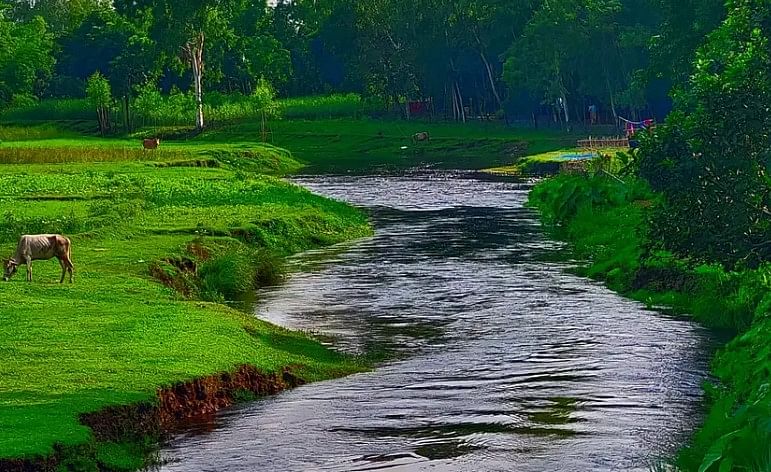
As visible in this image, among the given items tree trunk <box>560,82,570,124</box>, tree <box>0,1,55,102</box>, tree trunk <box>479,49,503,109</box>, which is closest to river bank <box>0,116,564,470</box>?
tree trunk <box>560,82,570,124</box>

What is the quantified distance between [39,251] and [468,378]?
39.0 feet

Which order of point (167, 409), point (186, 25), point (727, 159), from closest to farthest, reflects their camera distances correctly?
point (167, 409), point (727, 159), point (186, 25)

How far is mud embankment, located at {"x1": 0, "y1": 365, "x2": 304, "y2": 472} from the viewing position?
17.9 metres

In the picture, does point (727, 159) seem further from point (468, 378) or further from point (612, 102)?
point (612, 102)

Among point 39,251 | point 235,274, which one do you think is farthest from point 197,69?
point 39,251

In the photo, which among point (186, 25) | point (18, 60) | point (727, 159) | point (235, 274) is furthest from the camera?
point (186, 25)

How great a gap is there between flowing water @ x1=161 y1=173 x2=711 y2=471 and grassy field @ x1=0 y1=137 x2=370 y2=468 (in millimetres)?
1430

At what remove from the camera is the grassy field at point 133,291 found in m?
20.9

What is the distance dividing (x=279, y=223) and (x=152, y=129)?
79.3 m

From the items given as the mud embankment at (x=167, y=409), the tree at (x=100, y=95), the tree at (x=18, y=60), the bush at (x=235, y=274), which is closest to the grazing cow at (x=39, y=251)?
the bush at (x=235, y=274)

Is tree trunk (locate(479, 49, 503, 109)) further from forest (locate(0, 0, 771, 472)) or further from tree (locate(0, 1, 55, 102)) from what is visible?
tree (locate(0, 1, 55, 102))

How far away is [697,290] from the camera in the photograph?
105 ft

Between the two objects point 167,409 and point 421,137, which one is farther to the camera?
point 421,137

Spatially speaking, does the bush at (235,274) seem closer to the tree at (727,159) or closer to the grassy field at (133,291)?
the grassy field at (133,291)
